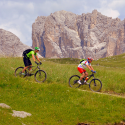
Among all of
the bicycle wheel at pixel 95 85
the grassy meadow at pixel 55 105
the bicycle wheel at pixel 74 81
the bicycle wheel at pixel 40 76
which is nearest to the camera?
the grassy meadow at pixel 55 105

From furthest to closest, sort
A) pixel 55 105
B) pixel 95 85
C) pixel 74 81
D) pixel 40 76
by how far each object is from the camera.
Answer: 1. pixel 40 76
2. pixel 74 81
3. pixel 95 85
4. pixel 55 105

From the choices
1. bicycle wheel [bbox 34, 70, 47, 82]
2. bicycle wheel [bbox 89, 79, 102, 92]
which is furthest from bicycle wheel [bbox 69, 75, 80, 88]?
bicycle wheel [bbox 34, 70, 47, 82]

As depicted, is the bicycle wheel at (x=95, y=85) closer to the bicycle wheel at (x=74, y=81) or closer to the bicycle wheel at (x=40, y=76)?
the bicycle wheel at (x=74, y=81)

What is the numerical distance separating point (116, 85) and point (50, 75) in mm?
A: 6233

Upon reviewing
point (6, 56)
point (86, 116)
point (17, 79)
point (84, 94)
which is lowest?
point (86, 116)

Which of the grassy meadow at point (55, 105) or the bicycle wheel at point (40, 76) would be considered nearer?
the grassy meadow at point (55, 105)

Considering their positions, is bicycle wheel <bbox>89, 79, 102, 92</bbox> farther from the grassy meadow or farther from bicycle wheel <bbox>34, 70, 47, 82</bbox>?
bicycle wheel <bbox>34, 70, 47, 82</bbox>

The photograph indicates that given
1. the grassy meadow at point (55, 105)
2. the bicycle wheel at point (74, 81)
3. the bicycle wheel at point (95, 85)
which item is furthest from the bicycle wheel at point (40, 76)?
the bicycle wheel at point (95, 85)

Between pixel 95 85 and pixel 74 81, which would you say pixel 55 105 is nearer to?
pixel 74 81

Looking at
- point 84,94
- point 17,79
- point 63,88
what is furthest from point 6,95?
point 84,94

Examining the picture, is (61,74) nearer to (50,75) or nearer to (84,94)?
(50,75)

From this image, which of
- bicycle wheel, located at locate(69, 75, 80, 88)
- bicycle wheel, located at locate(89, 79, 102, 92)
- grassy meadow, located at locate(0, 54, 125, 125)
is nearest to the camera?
grassy meadow, located at locate(0, 54, 125, 125)

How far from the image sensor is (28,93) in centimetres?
1029

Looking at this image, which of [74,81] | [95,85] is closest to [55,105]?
[74,81]
